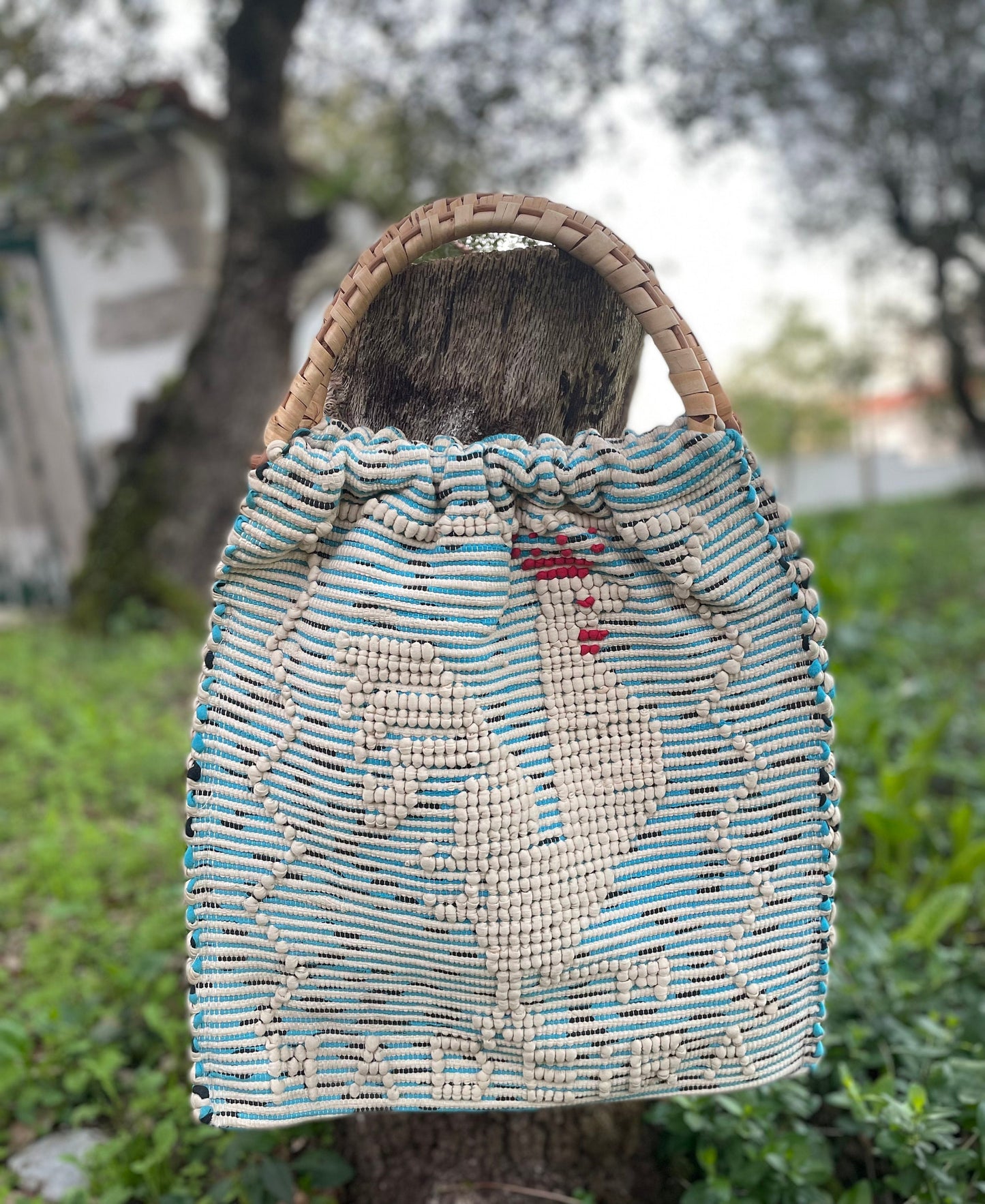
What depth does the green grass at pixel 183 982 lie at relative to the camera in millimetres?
1469

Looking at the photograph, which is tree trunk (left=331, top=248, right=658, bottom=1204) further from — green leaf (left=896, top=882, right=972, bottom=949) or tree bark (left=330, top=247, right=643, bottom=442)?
green leaf (left=896, top=882, right=972, bottom=949)

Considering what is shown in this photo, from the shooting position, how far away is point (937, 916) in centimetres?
213

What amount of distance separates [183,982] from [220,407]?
4136mm

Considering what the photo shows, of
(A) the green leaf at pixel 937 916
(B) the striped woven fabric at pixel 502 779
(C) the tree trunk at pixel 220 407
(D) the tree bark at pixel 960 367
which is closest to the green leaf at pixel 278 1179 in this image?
(B) the striped woven fabric at pixel 502 779

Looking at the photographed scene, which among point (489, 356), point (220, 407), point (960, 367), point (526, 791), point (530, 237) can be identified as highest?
point (960, 367)

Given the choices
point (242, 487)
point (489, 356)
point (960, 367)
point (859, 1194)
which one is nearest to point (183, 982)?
point (859, 1194)

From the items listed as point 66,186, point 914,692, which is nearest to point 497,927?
point 914,692

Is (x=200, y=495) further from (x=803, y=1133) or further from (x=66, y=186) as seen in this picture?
(x=803, y=1133)

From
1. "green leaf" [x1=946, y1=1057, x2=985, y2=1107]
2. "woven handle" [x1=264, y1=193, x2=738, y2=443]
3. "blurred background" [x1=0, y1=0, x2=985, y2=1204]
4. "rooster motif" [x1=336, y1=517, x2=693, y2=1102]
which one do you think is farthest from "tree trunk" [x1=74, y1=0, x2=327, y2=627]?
"green leaf" [x1=946, y1=1057, x2=985, y2=1107]

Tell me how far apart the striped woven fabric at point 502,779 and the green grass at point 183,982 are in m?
0.32

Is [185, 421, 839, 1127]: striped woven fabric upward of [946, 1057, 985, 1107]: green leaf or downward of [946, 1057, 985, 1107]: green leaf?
upward

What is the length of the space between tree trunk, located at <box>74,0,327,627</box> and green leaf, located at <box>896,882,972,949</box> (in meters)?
4.32

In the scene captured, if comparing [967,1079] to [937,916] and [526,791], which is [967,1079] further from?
[526,791]

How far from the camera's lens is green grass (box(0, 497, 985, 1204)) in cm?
147
